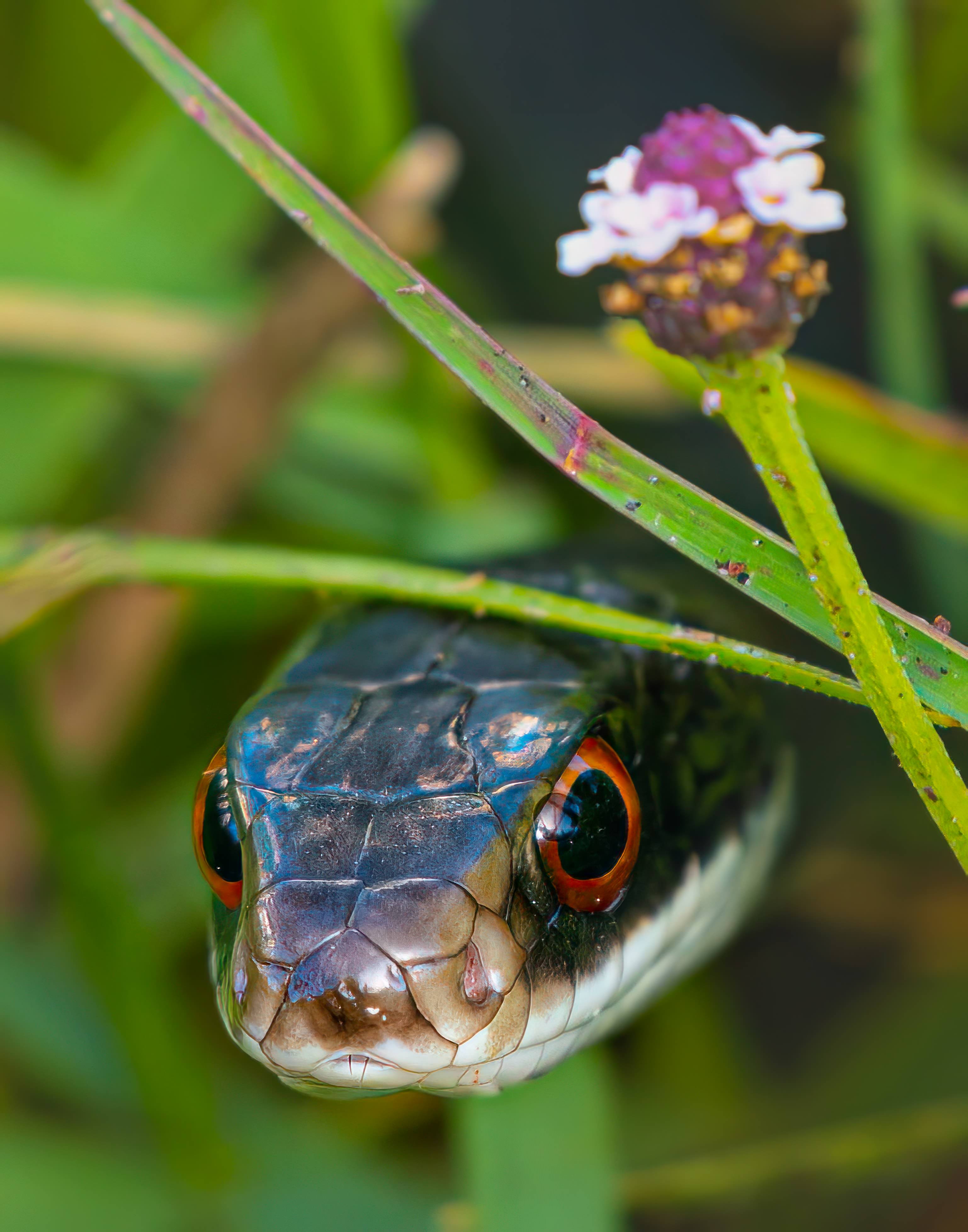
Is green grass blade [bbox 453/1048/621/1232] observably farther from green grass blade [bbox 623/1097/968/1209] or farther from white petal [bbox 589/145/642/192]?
white petal [bbox 589/145/642/192]

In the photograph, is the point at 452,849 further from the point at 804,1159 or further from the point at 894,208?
the point at 894,208

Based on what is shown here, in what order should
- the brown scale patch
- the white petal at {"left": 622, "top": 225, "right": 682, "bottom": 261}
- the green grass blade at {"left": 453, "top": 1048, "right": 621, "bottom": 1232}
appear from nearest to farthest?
the white petal at {"left": 622, "top": 225, "right": 682, "bottom": 261} < the brown scale patch < the green grass blade at {"left": 453, "top": 1048, "right": 621, "bottom": 1232}

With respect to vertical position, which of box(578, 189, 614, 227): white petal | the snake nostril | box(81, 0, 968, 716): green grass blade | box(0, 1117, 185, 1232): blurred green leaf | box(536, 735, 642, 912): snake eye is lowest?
box(0, 1117, 185, 1232): blurred green leaf

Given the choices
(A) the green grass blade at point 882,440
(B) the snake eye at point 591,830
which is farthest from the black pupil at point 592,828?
(A) the green grass blade at point 882,440

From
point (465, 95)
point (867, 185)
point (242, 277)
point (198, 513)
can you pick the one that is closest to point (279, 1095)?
point (198, 513)

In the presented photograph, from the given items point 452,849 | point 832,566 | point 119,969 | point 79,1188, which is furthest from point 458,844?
point 79,1188

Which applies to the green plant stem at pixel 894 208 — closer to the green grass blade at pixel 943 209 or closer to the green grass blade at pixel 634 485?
the green grass blade at pixel 943 209

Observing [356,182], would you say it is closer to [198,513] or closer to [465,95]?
[198,513]

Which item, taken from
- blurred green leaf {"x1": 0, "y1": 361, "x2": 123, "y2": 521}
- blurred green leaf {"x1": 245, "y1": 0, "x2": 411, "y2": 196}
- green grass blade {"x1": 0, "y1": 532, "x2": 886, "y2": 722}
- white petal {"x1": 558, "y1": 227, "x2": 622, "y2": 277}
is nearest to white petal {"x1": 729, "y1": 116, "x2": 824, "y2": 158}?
white petal {"x1": 558, "y1": 227, "x2": 622, "y2": 277}
